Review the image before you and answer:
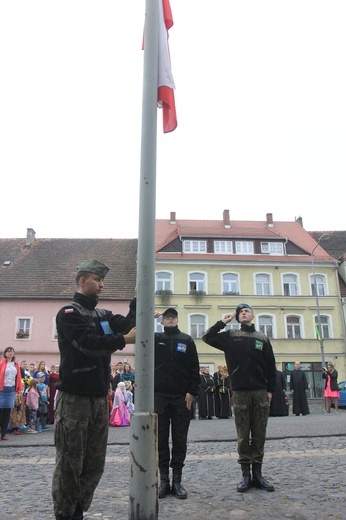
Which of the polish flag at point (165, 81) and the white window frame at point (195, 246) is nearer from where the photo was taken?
the polish flag at point (165, 81)

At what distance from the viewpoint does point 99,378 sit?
3902 mm

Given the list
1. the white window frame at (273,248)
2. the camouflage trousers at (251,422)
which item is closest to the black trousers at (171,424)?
the camouflage trousers at (251,422)

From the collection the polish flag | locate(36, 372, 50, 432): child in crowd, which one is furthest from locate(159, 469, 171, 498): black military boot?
locate(36, 372, 50, 432): child in crowd

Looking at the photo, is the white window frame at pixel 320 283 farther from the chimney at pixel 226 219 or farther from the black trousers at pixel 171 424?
the black trousers at pixel 171 424

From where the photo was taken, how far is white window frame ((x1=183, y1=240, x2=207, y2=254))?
3872cm

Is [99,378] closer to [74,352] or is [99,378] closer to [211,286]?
[74,352]

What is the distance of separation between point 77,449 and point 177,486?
1899mm

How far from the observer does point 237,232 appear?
4019 cm

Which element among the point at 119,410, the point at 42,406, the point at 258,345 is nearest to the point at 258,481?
the point at 258,345

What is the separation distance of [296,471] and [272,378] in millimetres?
1286

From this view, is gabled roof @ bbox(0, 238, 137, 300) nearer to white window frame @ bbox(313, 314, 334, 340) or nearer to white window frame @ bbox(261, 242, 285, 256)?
white window frame @ bbox(261, 242, 285, 256)

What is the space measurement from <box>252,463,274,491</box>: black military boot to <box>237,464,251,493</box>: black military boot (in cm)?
6

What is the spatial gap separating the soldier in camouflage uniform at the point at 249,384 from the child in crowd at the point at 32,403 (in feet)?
26.3

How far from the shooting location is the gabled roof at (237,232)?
1534 inches
